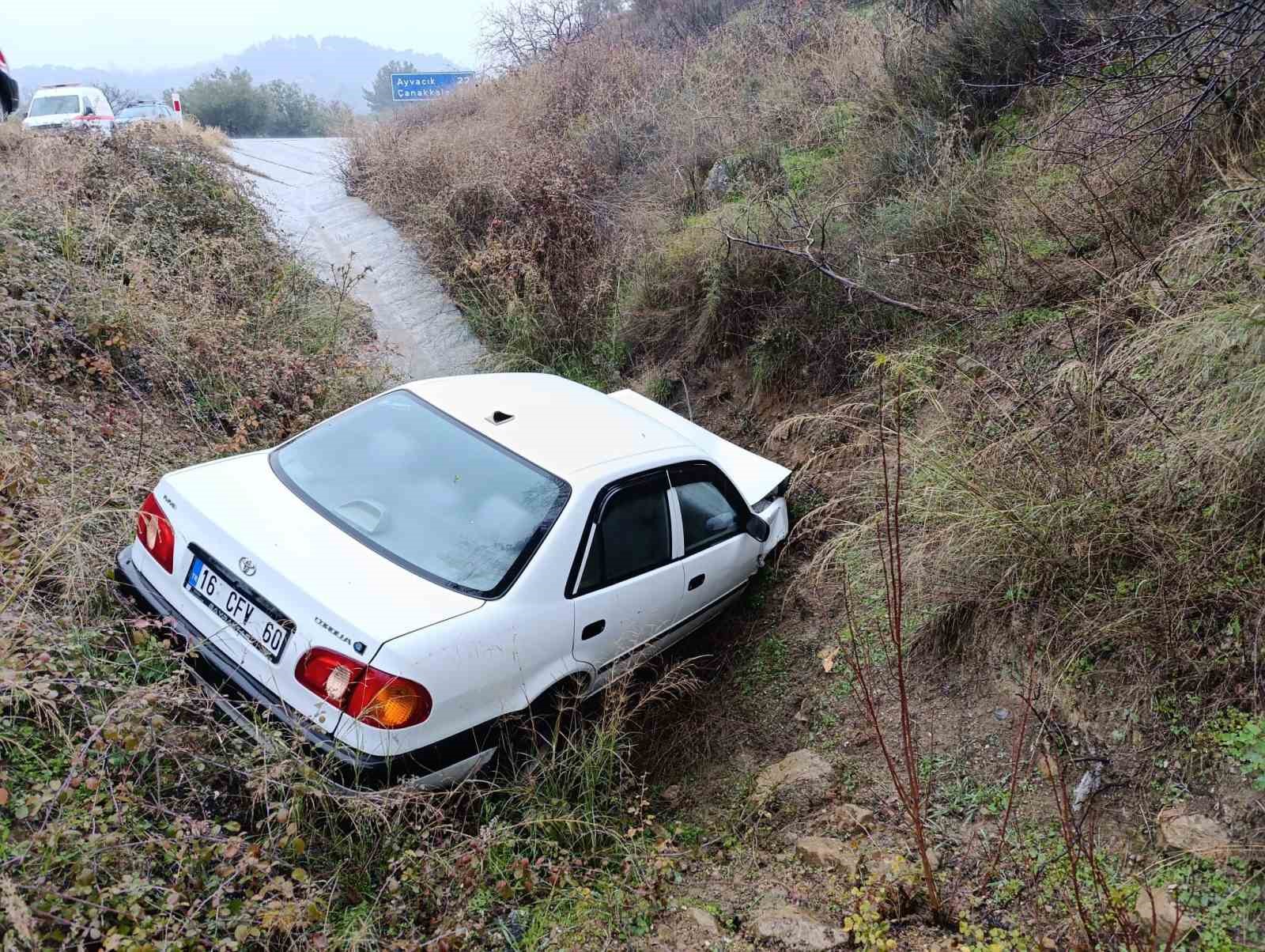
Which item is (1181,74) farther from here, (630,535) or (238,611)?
(238,611)

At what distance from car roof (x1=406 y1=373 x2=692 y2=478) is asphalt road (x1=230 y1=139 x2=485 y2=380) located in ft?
10.4

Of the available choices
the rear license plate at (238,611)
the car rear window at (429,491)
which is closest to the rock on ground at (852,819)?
the car rear window at (429,491)

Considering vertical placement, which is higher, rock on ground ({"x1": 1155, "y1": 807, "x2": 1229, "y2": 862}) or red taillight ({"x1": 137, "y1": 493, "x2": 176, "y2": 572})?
red taillight ({"x1": 137, "y1": 493, "x2": 176, "y2": 572})

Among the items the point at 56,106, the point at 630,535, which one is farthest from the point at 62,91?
the point at 630,535

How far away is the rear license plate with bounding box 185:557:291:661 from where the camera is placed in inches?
121

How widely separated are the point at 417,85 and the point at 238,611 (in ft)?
64.2

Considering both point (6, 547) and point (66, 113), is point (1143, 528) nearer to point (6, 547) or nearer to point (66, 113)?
point (6, 547)

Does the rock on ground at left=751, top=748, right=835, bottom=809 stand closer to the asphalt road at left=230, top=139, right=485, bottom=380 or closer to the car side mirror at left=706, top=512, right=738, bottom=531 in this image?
the car side mirror at left=706, top=512, right=738, bottom=531

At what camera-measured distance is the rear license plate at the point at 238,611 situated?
307cm

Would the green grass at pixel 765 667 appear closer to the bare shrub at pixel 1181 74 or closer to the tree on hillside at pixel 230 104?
the bare shrub at pixel 1181 74

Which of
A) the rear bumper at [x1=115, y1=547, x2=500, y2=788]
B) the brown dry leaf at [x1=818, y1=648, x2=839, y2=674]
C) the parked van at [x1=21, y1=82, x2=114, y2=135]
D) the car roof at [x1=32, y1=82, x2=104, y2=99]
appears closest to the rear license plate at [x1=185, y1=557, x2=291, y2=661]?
the rear bumper at [x1=115, y1=547, x2=500, y2=788]

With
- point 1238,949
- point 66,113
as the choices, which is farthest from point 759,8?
point 1238,949

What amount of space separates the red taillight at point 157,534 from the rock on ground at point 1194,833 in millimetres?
3869

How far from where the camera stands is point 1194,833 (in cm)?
295
